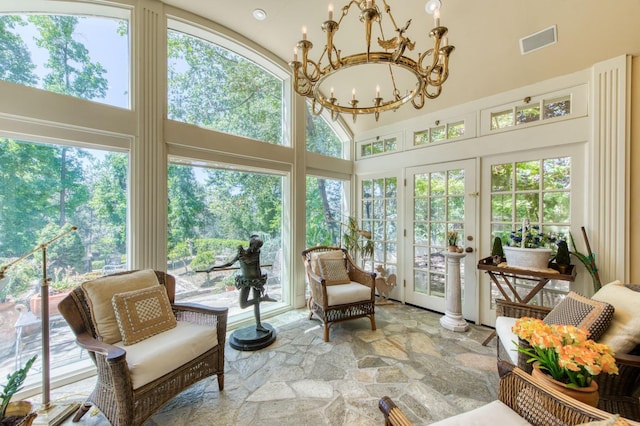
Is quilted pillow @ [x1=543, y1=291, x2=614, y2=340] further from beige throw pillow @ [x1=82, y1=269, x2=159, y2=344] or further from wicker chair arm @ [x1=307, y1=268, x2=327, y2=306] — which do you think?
beige throw pillow @ [x1=82, y1=269, x2=159, y2=344]

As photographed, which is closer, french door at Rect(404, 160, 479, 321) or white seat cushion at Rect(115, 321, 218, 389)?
white seat cushion at Rect(115, 321, 218, 389)

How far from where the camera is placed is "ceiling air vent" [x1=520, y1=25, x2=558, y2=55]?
2453mm

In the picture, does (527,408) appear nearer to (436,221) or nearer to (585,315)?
(585,315)

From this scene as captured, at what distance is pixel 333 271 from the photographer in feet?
11.0

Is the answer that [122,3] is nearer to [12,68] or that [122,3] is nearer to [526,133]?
[12,68]

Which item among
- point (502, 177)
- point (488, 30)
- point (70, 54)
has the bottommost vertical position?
point (502, 177)

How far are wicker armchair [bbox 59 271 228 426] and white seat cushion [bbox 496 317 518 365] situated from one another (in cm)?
209

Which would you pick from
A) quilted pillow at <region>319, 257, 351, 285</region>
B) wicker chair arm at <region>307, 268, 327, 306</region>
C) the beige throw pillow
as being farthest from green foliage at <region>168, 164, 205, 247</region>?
quilted pillow at <region>319, 257, 351, 285</region>

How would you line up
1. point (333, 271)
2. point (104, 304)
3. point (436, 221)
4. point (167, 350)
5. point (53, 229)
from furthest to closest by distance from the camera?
point (436, 221), point (333, 271), point (53, 229), point (104, 304), point (167, 350)

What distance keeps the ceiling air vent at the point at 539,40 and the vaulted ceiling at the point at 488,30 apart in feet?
0.12

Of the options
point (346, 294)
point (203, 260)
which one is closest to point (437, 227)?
point (346, 294)

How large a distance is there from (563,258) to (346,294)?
2.14 m

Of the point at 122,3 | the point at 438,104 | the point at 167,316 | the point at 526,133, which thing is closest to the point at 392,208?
the point at 438,104

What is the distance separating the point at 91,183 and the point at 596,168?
15.5 feet
